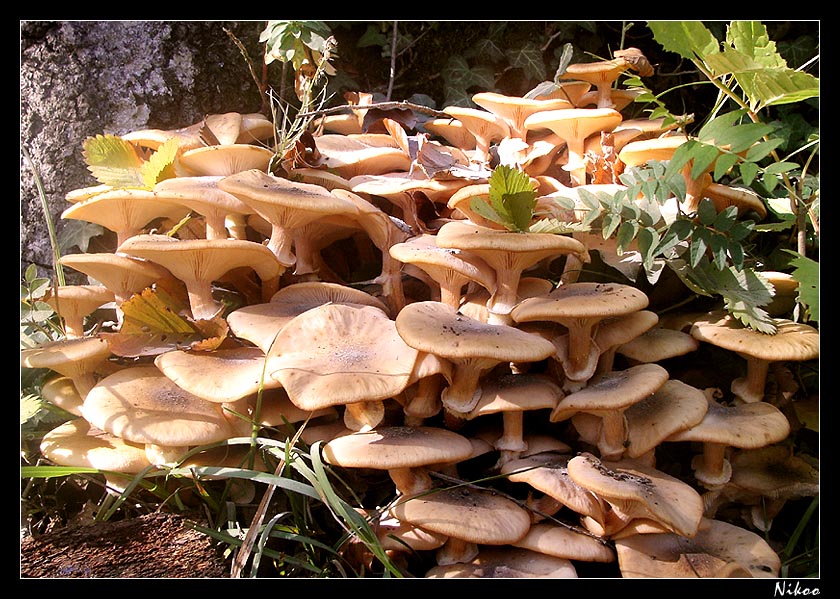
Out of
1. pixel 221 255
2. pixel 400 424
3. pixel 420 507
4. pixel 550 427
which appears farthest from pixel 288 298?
pixel 550 427

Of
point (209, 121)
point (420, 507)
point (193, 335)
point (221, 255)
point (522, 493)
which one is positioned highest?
point (209, 121)

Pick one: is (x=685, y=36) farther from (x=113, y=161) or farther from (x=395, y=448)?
(x=113, y=161)

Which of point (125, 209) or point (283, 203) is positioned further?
point (125, 209)

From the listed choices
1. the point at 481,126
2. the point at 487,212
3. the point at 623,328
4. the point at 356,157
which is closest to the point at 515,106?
the point at 481,126

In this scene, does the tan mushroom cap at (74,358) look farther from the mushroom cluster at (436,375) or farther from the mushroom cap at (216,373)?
the mushroom cap at (216,373)

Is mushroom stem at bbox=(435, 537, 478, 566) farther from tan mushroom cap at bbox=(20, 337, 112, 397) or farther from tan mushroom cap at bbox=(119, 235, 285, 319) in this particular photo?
tan mushroom cap at bbox=(20, 337, 112, 397)

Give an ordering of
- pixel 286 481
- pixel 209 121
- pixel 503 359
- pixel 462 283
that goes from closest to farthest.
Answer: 1. pixel 503 359
2. pixel 286 481
3. pixel 462 283
4. pixel 209 121

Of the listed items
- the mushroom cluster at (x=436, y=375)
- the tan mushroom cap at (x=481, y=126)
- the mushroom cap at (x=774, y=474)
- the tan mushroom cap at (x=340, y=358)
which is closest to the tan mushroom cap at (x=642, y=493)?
the mushroom cluster at (x=436, y=375)

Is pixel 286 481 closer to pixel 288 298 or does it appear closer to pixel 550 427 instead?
pixel 288 298
